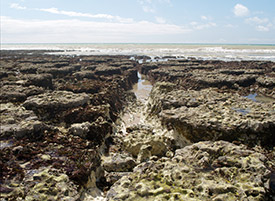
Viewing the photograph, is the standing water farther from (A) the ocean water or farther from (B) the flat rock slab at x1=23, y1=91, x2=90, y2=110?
(A) the ocean water

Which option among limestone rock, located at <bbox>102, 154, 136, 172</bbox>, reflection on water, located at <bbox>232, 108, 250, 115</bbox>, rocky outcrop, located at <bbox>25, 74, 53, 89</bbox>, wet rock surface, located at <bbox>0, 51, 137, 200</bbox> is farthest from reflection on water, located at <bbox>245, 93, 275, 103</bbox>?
rocky outcrop, located at <bbox>25, 74, 53, 89</bbox>

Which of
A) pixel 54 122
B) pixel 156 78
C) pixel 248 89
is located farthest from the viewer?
pixel 156 78

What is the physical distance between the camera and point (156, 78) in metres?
26.1

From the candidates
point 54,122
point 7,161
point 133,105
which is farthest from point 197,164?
point 133,105

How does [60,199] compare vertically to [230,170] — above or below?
below

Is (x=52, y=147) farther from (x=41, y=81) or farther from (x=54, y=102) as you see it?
(x=41, y=81)

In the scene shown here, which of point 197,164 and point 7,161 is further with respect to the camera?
point 7,161

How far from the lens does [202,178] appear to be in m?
5.08

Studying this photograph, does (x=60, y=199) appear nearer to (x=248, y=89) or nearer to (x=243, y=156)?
(x=243, y=156)

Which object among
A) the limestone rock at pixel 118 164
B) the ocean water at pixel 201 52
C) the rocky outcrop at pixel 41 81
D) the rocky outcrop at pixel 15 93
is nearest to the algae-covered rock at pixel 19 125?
the rocky outcrop at pixel 15 93

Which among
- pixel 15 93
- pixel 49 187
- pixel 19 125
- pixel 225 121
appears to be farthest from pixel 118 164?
pixel 15 93

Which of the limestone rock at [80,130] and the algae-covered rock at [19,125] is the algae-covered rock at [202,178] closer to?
the limestone rock at [80,130]

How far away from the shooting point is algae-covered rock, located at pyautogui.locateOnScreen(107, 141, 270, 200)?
4562mm

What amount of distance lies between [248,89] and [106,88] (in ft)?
39.6
